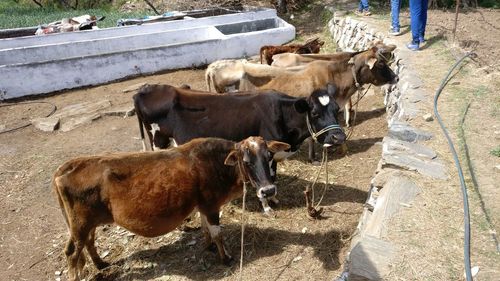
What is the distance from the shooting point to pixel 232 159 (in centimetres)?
470

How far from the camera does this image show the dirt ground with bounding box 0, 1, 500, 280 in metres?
4.15

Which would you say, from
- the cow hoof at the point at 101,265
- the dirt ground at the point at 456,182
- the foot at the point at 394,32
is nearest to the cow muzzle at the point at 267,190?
the dirt ground at the point at 456,182

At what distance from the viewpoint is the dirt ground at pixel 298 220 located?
4.15 metres

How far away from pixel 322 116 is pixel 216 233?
7.50 feet

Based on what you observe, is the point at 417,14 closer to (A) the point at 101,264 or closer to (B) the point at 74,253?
(A) the point at 101,264

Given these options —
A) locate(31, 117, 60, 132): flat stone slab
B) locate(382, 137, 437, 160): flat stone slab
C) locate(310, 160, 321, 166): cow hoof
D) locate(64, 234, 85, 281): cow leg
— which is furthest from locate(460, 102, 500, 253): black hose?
locate(31, 117, 60, 132): flat stone slab

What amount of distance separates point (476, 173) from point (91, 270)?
5.08 meters

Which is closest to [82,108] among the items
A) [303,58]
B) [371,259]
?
[303,58]

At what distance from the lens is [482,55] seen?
8953mm

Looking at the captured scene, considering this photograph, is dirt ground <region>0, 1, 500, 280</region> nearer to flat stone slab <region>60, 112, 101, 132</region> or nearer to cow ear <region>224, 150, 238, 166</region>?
flat stone slab <region>60, 112, 101, 132</region>

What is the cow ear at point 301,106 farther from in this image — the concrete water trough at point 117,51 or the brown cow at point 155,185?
the concrete water trough at point 117,51

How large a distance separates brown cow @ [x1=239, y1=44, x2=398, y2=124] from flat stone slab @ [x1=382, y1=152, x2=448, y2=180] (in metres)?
2.70

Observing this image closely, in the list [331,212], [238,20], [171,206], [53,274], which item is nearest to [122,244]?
[53,274]

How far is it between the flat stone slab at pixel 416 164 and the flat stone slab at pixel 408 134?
0.63 m
